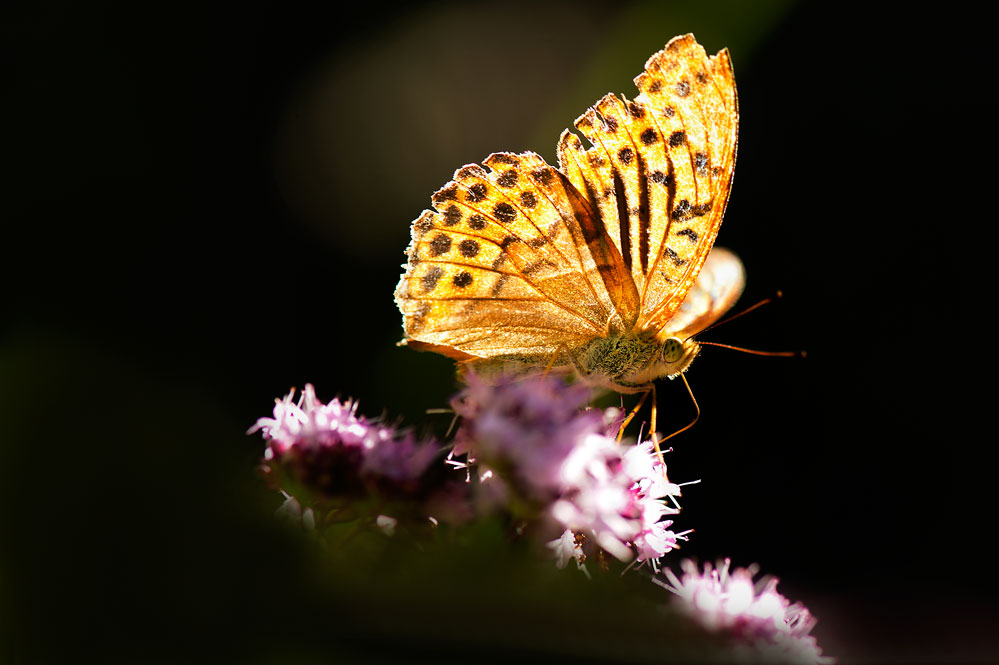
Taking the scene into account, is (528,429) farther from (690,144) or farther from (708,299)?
(708,299)

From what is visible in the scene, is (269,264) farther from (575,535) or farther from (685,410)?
(575,535)

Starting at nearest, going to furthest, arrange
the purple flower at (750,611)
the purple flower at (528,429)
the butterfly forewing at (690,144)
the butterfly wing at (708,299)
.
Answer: the purple flower at (528,429) < the purple flower at (750,611) < the butterfly forewing at (690,144) < the butterfly wing at (708,299)

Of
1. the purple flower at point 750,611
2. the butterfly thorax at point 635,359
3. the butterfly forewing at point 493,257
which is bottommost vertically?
the purple flower at point 750,611

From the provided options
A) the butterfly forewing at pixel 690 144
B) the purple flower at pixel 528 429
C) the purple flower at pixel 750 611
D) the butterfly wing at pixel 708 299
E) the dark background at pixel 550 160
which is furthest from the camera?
the dark background at pixel 550 160

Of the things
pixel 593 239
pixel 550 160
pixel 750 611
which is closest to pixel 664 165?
pixel 593 239

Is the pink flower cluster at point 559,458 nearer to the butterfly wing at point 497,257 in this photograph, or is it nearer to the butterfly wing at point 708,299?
the butterfly wing at point 497,257

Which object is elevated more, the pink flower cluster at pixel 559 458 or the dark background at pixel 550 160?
the dark background at pixel 550 160

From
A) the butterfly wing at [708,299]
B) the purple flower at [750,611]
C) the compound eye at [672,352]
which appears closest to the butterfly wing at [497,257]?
the compound eye at [672,352]
